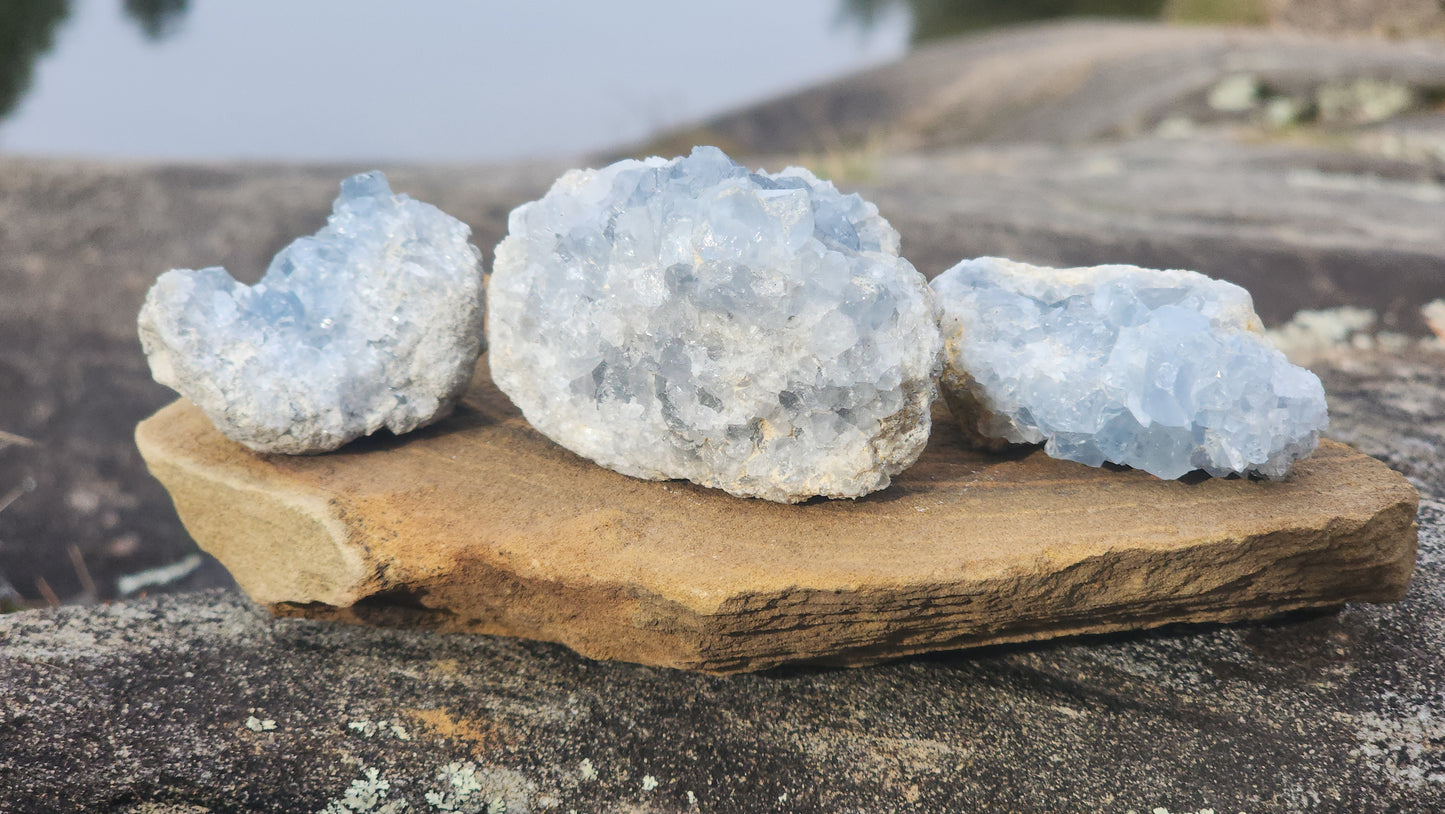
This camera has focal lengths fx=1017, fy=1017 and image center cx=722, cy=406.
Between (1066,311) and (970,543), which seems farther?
(1066,311)

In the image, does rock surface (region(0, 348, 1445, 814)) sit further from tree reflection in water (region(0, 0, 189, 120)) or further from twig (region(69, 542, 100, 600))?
tree reflection in water (region(0, 0, 189, 120))

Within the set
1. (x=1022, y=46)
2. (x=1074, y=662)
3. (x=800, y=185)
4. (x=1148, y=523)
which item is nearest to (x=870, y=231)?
(x=800, y=185)

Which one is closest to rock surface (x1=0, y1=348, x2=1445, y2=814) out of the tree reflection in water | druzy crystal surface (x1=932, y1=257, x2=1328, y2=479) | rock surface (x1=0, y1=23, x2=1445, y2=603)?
druzy crystal surface (x1=932, y1=257, x2=1328, y2=479)

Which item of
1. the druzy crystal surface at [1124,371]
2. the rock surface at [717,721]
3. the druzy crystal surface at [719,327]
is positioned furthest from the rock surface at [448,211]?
the druzy crystal surface at [719,327]

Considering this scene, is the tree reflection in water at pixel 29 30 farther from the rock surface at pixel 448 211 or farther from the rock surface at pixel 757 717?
the rock surface at pixel 757 717

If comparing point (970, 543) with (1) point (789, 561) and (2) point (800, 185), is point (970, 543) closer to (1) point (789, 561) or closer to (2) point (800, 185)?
(1) point (789, 561)

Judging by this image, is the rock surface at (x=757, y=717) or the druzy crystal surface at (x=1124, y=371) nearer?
the rock surface at (x=757, y=717)
